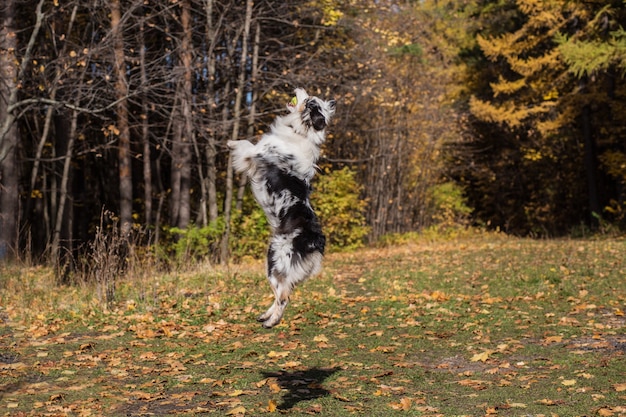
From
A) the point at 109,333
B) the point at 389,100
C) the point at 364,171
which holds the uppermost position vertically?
the point at 389,100

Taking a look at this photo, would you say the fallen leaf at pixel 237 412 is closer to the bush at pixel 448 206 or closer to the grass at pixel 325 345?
the grass at pixel 325 345

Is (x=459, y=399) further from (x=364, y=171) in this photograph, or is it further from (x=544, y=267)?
(x=364, y=171)

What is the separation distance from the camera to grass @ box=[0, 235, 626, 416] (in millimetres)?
7141

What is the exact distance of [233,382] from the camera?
7.86m

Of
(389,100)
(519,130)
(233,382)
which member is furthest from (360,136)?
(233,382)

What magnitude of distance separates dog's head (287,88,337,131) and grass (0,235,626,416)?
250 centimetres

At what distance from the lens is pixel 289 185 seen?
20.1 feet

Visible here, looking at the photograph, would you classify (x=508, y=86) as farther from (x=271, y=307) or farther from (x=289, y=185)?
(x=271, y=307)

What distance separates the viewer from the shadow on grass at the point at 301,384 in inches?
284

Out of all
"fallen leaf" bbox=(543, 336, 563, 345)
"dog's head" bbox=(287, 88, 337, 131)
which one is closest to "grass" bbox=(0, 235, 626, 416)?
"fallen leaf" bbox=(543, 336, 563, 345)

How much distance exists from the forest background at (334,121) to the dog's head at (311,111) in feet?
32.9

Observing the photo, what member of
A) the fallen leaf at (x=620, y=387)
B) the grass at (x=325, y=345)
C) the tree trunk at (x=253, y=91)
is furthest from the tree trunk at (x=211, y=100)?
the fallen leaf at (x=620, y=387)

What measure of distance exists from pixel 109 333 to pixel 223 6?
12.1m

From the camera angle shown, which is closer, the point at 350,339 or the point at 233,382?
the point at 233,382
